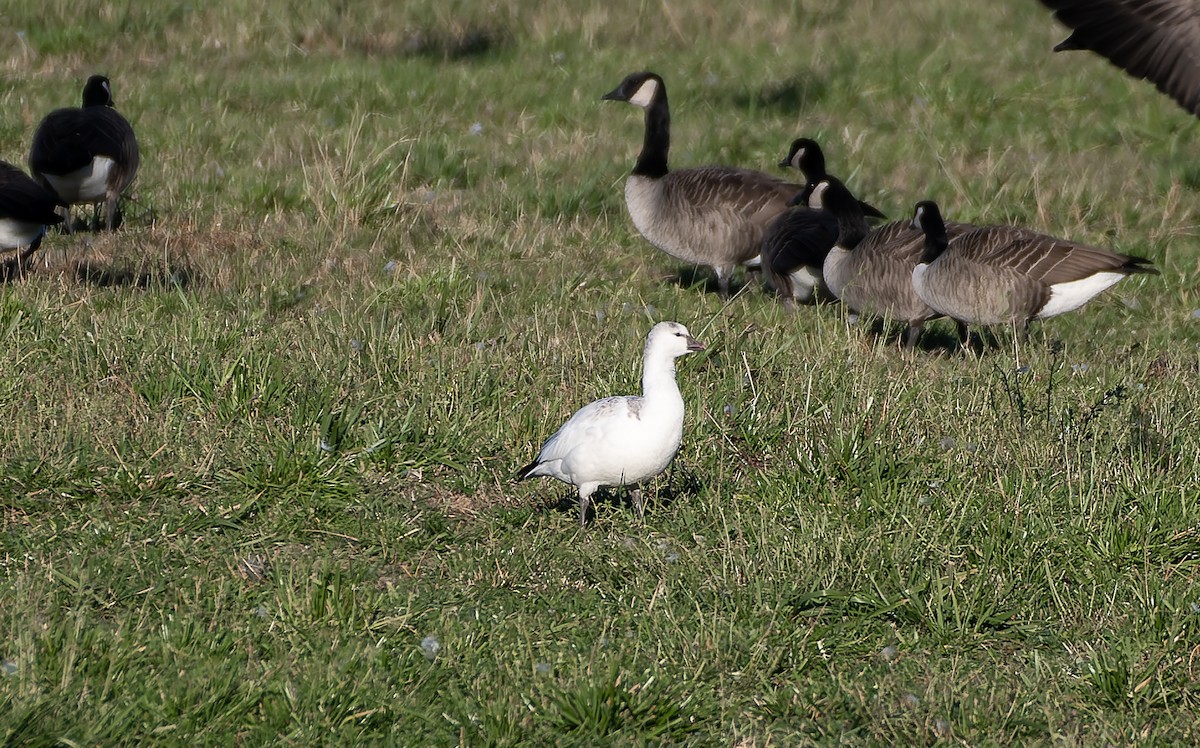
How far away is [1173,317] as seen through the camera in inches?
359

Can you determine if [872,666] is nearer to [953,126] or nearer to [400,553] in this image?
[400,553]

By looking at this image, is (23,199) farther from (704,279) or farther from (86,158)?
(704,279)

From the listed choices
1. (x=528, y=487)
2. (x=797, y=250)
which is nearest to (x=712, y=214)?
(x=797, y=250)

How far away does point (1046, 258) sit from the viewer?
312 inches

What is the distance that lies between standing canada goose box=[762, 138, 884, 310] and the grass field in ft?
0.71

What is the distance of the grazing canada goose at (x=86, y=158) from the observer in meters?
9.18

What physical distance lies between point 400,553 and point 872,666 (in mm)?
1734

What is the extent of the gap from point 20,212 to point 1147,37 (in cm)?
609

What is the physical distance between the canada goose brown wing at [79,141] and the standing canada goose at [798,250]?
177 inches

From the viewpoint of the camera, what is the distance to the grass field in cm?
396

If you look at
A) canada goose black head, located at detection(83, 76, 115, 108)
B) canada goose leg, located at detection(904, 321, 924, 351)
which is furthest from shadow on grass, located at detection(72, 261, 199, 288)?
canada goose leg, located at detection(904, 321, 924, 351)

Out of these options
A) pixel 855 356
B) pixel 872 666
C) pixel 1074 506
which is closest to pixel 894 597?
pixel 872 666

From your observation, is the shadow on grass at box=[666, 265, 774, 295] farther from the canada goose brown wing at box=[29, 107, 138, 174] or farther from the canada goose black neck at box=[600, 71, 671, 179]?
the canada goose brown wing at box=[29, 107, 138, 174]

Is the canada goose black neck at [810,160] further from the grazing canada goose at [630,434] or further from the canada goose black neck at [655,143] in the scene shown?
the grazing canada goose at [630,434]
